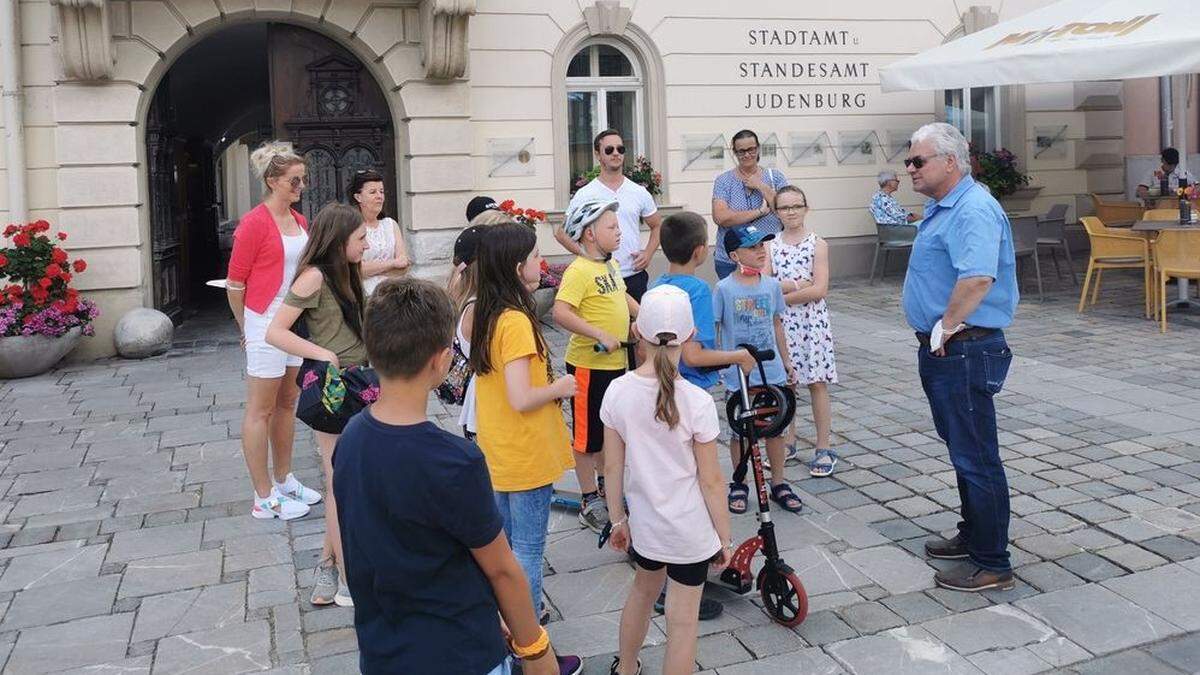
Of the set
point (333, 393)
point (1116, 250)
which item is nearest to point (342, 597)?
point (333, 393)

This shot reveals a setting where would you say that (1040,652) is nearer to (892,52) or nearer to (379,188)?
(379,188)

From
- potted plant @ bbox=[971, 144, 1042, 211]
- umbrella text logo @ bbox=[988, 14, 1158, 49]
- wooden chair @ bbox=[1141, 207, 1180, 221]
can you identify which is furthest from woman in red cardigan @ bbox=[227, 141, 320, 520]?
potted plant @ bbox=[971, 144, 1042, 211]

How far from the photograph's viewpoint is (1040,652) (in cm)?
386

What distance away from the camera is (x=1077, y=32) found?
10.6 m

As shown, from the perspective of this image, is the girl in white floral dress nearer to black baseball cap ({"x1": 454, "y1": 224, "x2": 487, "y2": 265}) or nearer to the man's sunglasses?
the man's sunglasses

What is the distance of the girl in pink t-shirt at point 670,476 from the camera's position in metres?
3.39

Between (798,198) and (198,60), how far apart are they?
10.6 meters

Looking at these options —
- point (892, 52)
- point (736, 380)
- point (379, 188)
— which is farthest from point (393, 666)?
point (892, 52)

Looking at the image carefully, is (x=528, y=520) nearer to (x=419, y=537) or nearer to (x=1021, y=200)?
(x=419, y=537)

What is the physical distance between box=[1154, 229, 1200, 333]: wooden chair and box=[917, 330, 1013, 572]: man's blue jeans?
21.1 feet

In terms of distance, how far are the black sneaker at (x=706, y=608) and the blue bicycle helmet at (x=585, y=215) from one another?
58.8 inches

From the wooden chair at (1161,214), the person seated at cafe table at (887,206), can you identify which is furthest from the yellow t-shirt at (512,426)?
the person seated at cafe table at (887,206)

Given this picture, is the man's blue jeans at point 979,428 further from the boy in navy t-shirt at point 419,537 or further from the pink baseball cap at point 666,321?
Result: the boy in navy t-shirt at point 419,537

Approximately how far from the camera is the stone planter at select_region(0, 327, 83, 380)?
9281 millimetres
